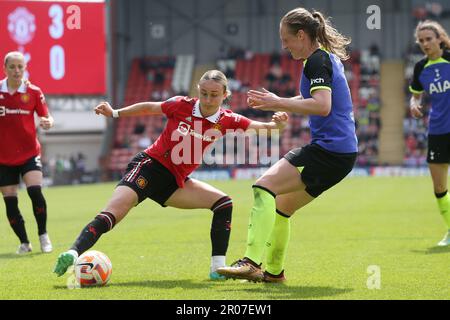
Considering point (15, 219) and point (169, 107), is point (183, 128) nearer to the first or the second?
point (169, 107)

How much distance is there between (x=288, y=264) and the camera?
27.7 feet

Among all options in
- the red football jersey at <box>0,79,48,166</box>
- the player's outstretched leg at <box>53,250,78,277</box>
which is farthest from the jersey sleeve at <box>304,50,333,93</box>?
the red football jersey at <box>0,79,48,166</box>

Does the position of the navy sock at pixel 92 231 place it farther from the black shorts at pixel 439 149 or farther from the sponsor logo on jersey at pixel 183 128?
the black shorts at pixel 439 149

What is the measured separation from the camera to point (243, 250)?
32.3ft

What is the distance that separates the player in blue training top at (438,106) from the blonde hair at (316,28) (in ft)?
11.0

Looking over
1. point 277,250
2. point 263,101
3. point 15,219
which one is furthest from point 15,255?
point 263,101

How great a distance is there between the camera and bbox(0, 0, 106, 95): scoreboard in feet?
90.0

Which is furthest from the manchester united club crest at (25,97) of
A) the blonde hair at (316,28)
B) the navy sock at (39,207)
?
the blonde hair at (316,28)

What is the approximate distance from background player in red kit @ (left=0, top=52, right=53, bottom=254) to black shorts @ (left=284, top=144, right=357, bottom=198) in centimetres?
417

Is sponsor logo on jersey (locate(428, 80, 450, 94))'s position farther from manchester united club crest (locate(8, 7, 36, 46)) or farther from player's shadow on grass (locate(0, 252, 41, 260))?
manchester united club crest (locate(8, 7, 36, 46))

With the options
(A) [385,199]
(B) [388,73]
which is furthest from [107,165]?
(A) [385,199]

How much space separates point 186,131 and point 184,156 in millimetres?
228

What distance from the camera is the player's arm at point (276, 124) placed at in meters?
7.24

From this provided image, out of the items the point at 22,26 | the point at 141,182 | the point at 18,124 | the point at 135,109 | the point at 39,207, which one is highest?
the point at 22,26
